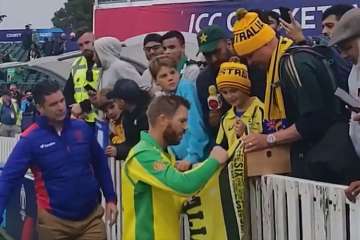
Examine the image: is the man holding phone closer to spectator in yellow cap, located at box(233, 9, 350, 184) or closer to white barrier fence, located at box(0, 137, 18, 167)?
spectator in yellow cap, located at box(233, 9, 350, 184)

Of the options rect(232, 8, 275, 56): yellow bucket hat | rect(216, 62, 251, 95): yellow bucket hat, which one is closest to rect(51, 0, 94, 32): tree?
rect(216, 62, 251, 95): yellow bucket hat

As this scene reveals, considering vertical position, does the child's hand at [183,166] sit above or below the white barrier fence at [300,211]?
above

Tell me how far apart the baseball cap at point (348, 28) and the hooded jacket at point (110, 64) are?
427 cm

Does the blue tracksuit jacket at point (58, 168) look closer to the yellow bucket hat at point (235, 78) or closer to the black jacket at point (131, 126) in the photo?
the black jacket at point (131, 126)

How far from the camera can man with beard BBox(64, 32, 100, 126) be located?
32.3 ft

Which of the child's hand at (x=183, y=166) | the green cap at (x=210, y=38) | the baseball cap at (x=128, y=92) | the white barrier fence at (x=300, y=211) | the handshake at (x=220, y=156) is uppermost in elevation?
the green cap at (x=210, y=38)

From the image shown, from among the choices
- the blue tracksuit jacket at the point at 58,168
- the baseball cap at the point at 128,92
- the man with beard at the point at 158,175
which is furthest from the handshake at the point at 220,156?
the baseball cap at the point at 128,92

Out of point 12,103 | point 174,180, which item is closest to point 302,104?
point 174,180

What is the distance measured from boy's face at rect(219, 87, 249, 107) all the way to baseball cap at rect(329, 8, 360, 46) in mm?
1147

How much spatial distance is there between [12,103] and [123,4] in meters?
8.34

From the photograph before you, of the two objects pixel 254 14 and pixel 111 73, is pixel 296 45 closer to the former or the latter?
pixel 254 14

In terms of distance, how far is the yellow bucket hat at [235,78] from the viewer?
5.87 meters

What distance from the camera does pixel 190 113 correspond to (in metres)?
6.70

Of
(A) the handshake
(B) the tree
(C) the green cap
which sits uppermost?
(B) the tree
